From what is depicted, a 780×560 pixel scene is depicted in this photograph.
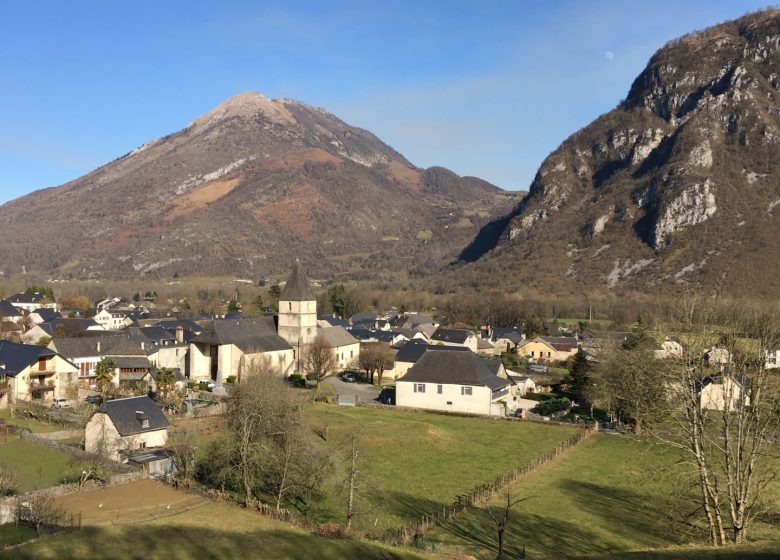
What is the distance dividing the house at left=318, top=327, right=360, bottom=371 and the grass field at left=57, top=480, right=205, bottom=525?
38557mm

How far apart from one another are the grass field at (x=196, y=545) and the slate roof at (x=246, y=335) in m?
37.6

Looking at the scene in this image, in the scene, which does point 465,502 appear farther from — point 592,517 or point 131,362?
point 131,362

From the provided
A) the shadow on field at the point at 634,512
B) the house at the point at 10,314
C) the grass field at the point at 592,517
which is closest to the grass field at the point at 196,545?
the grass field at the point at 592,517

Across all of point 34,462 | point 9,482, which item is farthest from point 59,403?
point 9,482

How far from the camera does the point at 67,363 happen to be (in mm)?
50219

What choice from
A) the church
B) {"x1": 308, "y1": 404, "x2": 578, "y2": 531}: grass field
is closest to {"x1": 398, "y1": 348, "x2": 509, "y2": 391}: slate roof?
{"x1": 308, "y1": 404, "x2": 578, "y2": 531}: grass field

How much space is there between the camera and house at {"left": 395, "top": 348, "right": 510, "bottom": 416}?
162 ft

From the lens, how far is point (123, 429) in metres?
33.8

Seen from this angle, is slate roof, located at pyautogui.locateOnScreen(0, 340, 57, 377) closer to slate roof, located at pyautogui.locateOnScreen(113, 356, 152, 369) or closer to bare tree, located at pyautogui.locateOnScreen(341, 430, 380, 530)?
slate roof, located at pyautogui.locateOnScreen(113, 356, 152, 369)

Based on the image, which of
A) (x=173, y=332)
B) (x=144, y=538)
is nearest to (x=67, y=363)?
(x=173, y=332)

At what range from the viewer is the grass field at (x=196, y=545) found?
18.5 m

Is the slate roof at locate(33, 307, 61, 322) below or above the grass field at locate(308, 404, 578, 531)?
above

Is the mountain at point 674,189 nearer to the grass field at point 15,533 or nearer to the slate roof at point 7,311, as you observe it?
the slate roof at point 7,311

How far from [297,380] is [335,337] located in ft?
35.8
